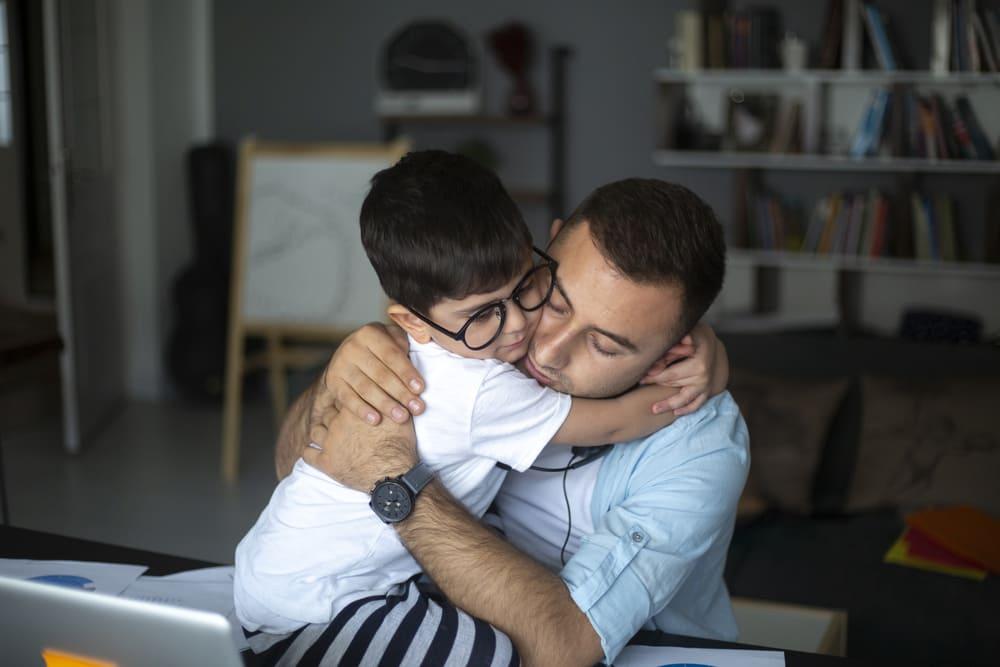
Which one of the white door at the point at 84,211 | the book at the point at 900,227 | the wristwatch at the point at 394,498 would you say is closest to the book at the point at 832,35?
the book at the point at 900,227

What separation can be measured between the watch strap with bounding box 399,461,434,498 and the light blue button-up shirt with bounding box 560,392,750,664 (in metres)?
0.21

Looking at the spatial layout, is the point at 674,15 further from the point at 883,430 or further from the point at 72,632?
the point at 72,632

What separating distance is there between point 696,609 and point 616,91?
13.4 feet

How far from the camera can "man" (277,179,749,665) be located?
1288mm

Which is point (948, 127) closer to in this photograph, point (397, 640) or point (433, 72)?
point (433, 72)

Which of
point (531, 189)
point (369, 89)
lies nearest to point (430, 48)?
point (369, 89)

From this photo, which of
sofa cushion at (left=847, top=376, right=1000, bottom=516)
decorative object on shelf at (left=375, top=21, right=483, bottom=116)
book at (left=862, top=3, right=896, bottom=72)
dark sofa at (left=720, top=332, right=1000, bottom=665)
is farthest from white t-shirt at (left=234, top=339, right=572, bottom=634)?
decorative object on shelf at (left=375, top=21, right=483, bottom=116)

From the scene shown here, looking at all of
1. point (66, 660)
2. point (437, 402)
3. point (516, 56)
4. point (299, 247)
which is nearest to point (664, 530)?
point (437, 402)

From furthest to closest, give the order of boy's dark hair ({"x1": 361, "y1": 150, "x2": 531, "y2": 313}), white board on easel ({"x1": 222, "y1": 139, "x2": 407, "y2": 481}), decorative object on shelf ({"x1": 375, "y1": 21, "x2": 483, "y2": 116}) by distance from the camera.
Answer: decorative object on shelf ({"x1": 375, "y1": 21, "x2": 483, "y2": 116}) < white board on easel ({"x1": 222, "y1": 139, "x2": 407, "y2": 481}) < boy's dark hair ({"x1": 361, "y1": 150, "x2": 531, "y2": 313})

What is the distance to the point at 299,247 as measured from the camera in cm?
441

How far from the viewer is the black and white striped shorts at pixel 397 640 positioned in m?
1.24

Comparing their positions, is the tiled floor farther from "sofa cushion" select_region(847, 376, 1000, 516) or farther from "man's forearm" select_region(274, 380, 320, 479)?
"sofa cushion" select_region(847, 376, 1000, 516)

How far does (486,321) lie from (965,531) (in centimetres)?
183

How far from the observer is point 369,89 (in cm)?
574
